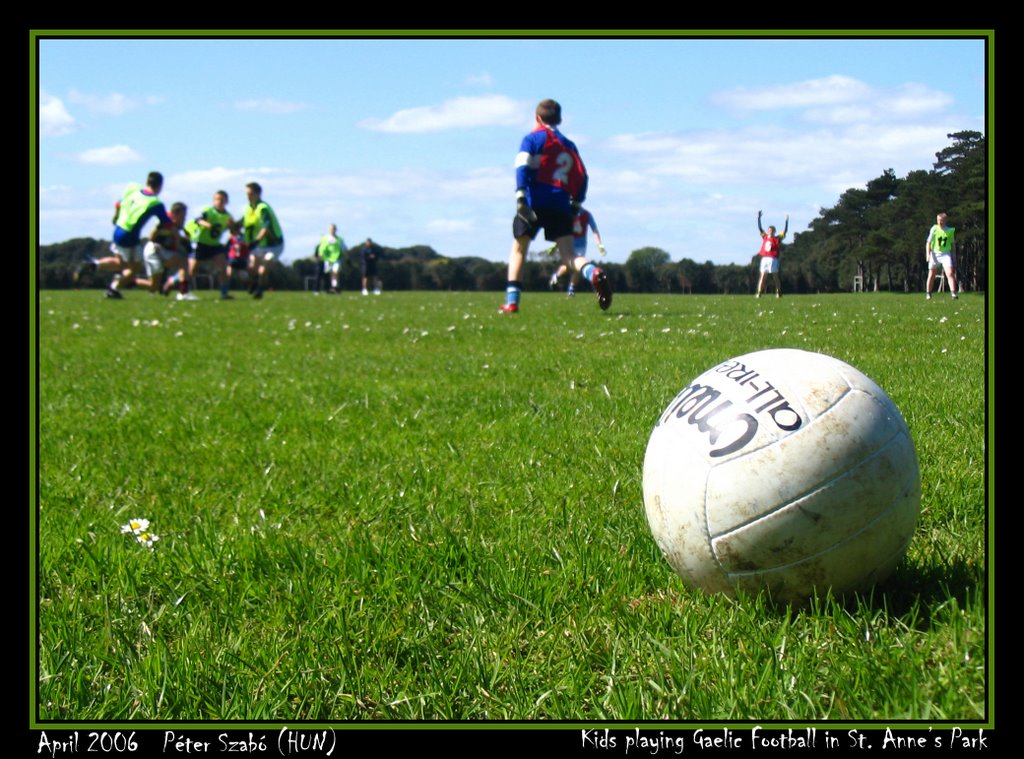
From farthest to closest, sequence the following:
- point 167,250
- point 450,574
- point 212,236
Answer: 1. point 212,236
2. point 167,250
3. point 450,574

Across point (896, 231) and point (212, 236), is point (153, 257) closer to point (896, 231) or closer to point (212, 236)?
point (212, 236)

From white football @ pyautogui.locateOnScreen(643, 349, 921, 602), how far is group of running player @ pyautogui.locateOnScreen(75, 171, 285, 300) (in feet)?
77.6

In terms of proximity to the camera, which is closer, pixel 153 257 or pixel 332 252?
pixel 153 257

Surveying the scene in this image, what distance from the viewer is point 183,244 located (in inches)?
1023

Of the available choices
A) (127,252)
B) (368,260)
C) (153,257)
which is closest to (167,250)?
(153,257)

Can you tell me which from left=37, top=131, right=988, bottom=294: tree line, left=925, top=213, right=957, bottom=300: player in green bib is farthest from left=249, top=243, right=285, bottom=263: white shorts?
left=925, top=213, right=957, bottom=300: player in green bib

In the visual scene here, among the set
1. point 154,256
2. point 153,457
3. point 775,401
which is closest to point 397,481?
point 153,457

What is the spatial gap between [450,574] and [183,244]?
81.3 ft

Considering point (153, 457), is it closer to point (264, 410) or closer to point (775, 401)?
point (264, 410)

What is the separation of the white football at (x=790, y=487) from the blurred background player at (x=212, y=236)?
2640 centimetres

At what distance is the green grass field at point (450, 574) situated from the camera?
2580 millimetres

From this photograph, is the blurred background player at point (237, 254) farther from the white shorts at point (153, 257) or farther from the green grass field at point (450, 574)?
the green grass field at point (450, 574)

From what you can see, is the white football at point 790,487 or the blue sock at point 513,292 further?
the blue sock at point 513,292

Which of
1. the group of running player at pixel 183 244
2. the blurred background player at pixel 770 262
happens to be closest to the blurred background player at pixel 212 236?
the group of running player at pixel 183 244
